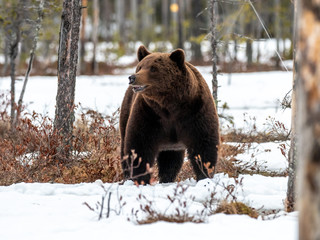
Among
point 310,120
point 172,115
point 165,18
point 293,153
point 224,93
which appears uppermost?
point 165,18

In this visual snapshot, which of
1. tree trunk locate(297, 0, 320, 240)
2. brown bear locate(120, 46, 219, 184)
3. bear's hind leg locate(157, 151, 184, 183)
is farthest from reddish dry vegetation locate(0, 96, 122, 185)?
tree trunk locate(297, 0, 320, 240)

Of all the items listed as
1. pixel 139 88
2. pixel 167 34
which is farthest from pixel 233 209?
pixel 167 34

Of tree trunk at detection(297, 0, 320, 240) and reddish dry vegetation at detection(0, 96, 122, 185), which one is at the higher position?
tree trunk at detection(297, 0, 320, 240)

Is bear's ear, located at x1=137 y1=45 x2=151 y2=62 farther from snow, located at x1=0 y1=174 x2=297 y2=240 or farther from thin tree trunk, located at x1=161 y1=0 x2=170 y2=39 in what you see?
thin tree trunk, located at x1=161 y1=0 x2=170 y2=39

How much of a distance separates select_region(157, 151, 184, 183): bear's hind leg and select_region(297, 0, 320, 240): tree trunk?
4.14 m

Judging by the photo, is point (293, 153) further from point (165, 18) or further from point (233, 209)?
point (165, 18)

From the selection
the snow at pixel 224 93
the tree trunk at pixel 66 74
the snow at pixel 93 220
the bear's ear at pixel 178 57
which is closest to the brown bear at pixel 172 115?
the bear's ear at pixel 178 57

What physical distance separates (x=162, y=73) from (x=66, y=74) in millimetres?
2099

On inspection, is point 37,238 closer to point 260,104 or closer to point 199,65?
point 260,104

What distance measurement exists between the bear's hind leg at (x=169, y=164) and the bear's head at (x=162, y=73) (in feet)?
4.36

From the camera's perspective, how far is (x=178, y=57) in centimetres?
505

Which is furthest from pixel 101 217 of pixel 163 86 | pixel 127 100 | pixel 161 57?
pixel 127 100

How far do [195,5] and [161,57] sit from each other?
2109 centimetres

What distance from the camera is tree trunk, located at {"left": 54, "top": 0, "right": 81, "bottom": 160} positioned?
631 cm
